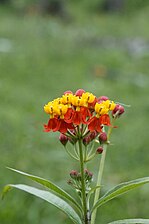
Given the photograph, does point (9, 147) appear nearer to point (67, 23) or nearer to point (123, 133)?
point (123, 133)

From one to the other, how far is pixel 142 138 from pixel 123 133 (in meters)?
0.25

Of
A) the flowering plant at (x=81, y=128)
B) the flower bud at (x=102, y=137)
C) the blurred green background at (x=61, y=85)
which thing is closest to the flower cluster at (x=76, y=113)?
the flowering plant at (x=81, y=128)

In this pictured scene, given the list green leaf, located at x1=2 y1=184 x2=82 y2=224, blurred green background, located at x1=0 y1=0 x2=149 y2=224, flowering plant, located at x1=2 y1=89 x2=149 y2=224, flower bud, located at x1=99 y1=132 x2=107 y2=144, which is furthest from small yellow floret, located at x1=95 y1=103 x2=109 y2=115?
blurred green background, located at x1=0 y1=0 x2=149 y2=224

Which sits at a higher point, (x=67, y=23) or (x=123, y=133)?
(x=67, y=23)

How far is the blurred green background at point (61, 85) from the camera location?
3.91 meters

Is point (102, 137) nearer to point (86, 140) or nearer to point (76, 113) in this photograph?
point (86, 140)

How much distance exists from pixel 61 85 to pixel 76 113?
21.0ft

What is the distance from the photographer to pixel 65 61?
9.55m

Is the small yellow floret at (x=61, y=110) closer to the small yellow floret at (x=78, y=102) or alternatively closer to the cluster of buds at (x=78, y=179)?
the small yellow floret at (x=78, y=102)

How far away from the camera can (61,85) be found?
8000mm

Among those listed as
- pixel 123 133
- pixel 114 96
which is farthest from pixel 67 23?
pixel 123 133

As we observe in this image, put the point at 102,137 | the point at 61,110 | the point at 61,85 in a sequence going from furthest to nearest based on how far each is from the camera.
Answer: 1. the point at 61,85
2. the point at 102,137
3. the point at 61,110

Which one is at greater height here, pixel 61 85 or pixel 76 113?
pixel 61 85

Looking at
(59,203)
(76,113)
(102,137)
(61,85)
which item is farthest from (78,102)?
(61,85)
